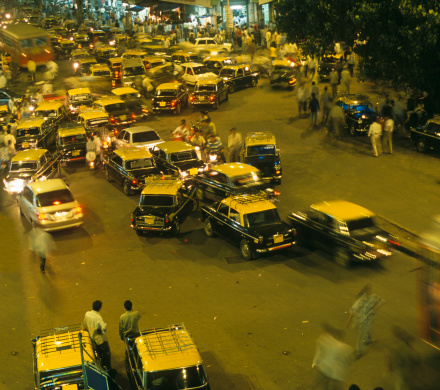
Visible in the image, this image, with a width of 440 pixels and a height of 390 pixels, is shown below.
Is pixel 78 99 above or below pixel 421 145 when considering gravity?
above

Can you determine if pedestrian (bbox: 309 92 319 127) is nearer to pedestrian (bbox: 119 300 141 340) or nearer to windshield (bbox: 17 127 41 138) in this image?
windshield (bbox: 17 127 41 138)

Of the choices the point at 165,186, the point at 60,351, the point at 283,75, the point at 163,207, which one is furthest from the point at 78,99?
the point at 60,351

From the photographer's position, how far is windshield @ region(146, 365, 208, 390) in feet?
29.6

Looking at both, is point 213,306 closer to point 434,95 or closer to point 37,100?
point 434,95

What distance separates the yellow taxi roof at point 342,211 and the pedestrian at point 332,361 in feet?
20.2

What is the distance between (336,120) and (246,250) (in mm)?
12532

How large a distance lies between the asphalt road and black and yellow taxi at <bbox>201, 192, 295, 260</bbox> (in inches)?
17.8

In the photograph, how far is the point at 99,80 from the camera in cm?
4181

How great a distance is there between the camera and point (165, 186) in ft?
61.6

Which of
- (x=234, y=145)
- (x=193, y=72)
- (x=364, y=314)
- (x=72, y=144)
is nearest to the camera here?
(x=364, y=314)

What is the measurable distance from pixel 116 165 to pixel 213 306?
10.1 meters

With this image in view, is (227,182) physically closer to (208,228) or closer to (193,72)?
(208,228)

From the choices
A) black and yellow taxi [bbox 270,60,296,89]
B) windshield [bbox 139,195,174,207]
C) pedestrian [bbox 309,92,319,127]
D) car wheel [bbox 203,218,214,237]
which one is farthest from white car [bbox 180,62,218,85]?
car wheel [bbox 203,218,214,237]

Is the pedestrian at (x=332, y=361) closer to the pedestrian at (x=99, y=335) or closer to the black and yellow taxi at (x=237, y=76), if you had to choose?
the pedestrian at (x=99, y=335)
